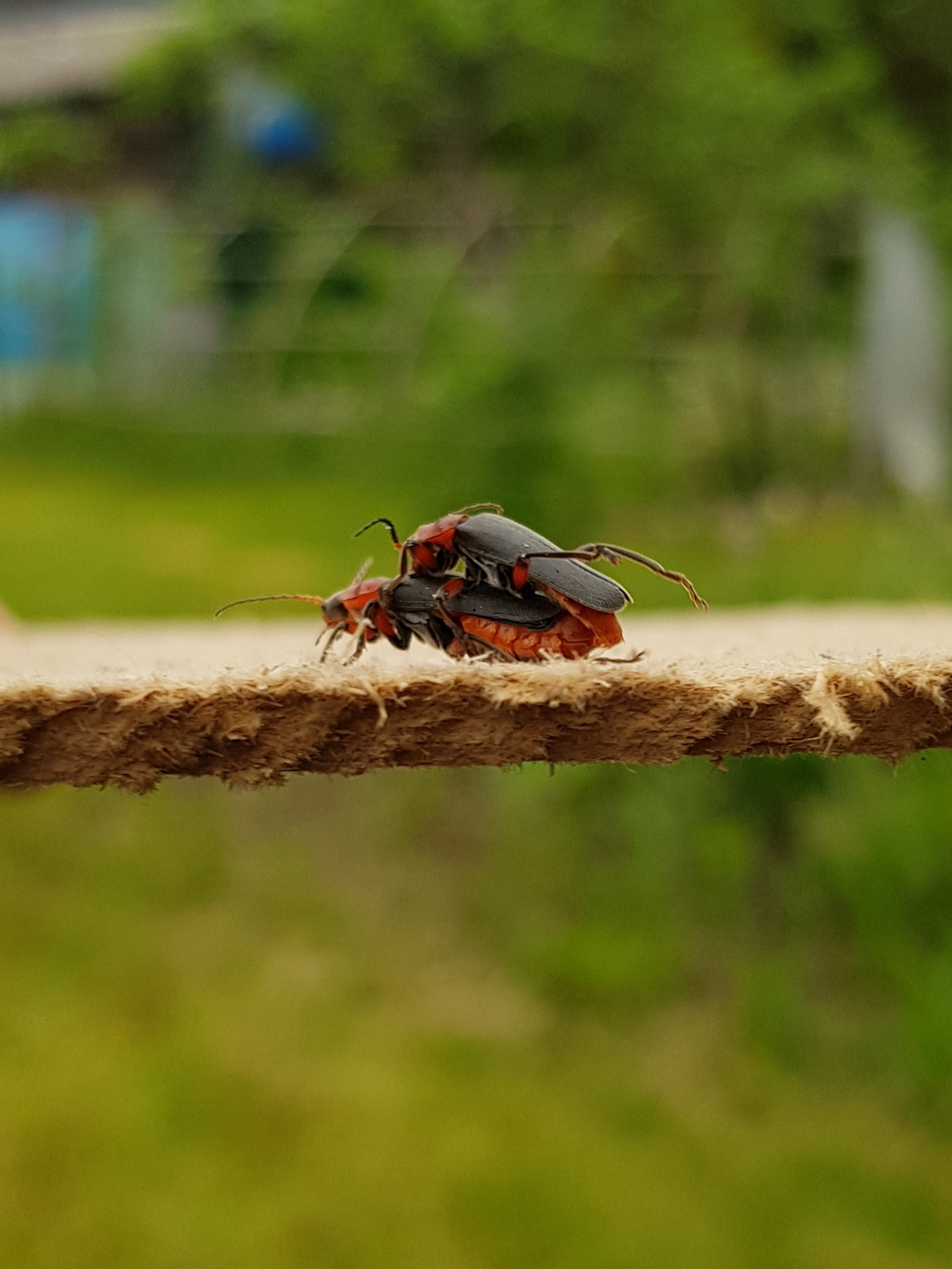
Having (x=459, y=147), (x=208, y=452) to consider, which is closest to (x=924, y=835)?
(x=208, y=452)

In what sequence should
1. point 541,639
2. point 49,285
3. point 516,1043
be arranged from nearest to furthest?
point 541,639, point 516,1043, point 49,285

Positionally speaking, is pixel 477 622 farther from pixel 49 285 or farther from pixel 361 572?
pixel 49 285

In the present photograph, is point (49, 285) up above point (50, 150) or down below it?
below

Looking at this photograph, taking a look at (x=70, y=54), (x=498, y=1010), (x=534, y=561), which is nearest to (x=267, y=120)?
(x=70, y=54)

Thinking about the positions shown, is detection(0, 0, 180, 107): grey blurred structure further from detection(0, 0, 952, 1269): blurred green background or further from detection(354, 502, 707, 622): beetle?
detection(354, 502, 707, 622): beetle

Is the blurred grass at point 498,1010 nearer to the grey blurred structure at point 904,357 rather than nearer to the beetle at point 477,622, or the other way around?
the beetle at point 477,622

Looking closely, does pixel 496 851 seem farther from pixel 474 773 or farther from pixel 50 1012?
pixel 50 1012
